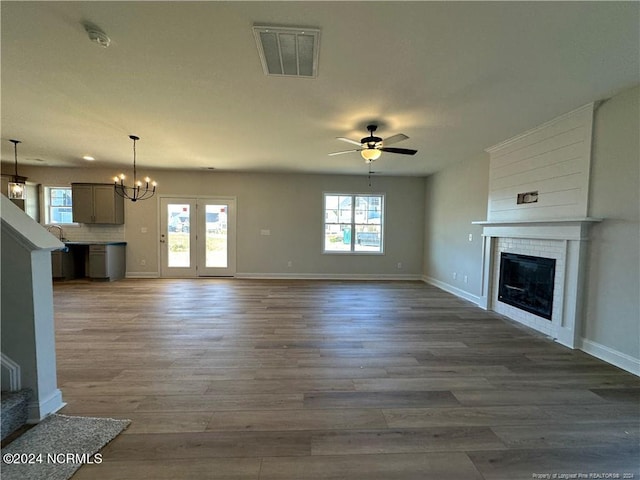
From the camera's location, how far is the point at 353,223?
721 cm

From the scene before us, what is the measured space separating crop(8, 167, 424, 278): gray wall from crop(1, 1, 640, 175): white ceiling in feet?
8.52

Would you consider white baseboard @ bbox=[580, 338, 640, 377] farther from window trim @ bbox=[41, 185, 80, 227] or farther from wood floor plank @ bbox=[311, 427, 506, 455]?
window trim @ bbox=[41, 185, 80, 227]

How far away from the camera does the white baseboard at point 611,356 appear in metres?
2.51

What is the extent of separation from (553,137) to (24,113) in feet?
22.0

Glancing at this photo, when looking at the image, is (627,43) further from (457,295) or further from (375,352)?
(457,295)

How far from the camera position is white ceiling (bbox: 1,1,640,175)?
70.2 inches

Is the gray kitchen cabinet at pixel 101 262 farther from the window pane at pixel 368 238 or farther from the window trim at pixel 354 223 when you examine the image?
the window pane at pixel 368 238

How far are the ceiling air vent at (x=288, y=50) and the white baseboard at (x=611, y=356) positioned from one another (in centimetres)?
395

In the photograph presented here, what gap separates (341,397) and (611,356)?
9.24 feet

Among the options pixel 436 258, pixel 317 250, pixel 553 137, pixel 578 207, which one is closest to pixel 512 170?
pixel 553 137

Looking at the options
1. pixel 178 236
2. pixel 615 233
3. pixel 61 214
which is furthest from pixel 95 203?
pixel 615 233

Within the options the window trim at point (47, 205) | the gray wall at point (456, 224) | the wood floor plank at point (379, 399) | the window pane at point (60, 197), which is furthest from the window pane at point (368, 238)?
the window pane at point (60, 197)

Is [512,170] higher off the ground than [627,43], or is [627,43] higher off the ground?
[627,43]

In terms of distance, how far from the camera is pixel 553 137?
11.2ft
